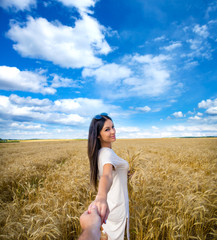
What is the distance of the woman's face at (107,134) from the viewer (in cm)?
209

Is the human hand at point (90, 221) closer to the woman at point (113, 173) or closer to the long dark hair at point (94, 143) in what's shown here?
the woman at point (113, 173)

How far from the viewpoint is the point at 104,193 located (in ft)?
3.43

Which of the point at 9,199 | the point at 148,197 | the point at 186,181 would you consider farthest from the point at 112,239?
the point at 9,199

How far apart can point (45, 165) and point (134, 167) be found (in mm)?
6902

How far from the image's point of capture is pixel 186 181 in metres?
4.27

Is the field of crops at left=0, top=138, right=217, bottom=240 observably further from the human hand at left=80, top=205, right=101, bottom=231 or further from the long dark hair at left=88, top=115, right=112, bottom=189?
the human hand at left=80, top=205, right=101, bottom=231

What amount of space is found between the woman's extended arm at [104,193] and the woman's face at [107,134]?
2.11ft

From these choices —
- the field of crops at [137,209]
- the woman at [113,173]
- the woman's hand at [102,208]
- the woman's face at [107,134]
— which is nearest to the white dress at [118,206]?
the woman at [113,173]

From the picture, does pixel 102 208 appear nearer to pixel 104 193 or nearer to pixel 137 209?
pixel 104 193

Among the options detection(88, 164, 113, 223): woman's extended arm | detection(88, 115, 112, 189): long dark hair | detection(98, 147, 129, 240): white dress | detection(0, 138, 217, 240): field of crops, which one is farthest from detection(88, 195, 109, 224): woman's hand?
detection(0, 138, 217, 240): field of crops

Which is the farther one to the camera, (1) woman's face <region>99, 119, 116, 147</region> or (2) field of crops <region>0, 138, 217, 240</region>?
(2) field of crops <region>0, 138, 217, 240</region>

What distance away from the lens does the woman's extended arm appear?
842mm

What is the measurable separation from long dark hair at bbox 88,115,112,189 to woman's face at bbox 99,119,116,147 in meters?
0.05

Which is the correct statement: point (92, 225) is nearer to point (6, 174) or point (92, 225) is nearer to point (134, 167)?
point (134, 167)
